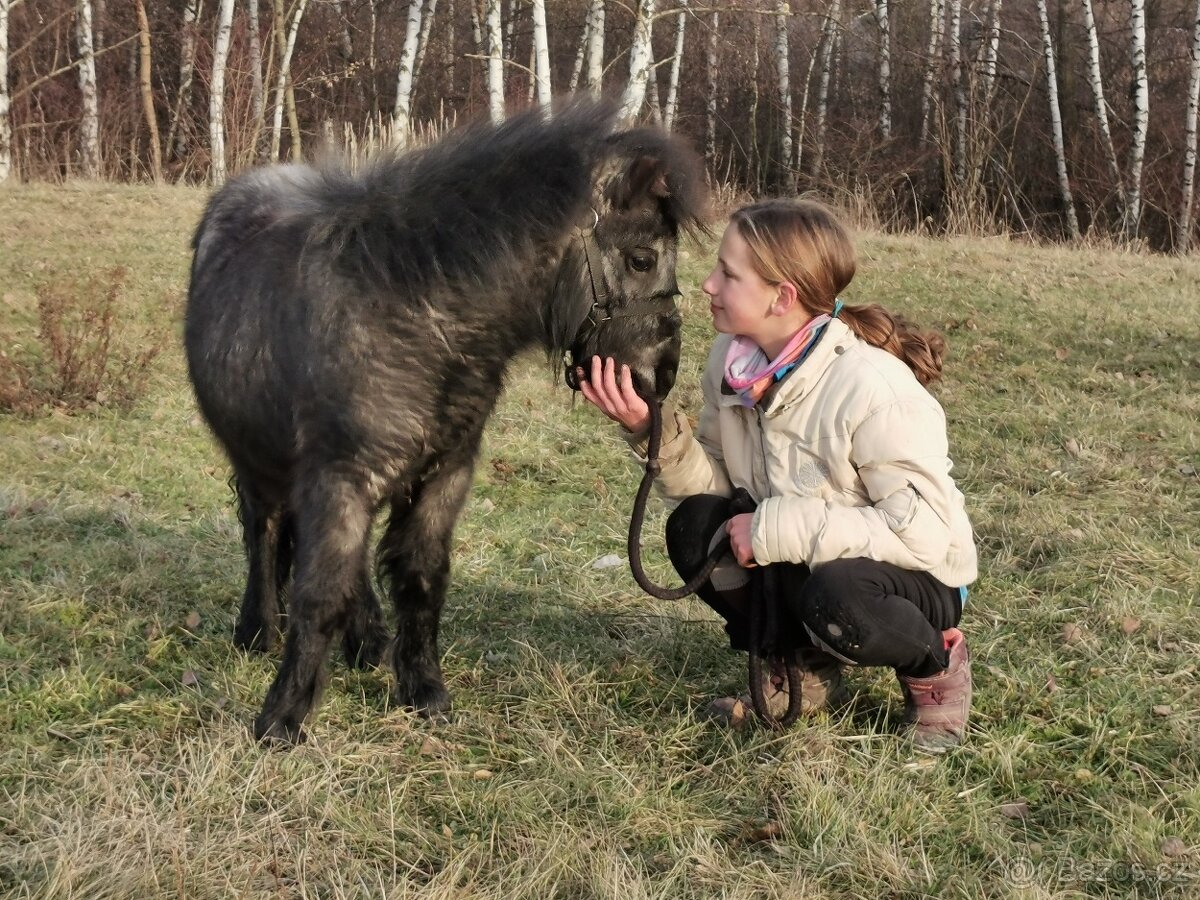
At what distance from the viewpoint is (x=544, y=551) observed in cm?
466

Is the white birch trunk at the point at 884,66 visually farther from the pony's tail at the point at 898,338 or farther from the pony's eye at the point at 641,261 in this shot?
the pony's eye at the point at 641,261

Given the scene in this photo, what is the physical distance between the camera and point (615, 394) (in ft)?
9.06

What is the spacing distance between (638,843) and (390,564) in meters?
1.22

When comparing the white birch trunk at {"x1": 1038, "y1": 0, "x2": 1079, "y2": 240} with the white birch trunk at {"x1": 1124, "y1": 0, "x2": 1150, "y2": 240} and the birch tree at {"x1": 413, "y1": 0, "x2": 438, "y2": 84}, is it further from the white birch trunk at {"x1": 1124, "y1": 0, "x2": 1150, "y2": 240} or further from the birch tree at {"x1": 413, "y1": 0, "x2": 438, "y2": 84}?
the birch tree at {"x1": 413, "y1": 0, "x2": 438, "y2": 84}

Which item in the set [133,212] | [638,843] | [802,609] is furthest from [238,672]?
[133,212]

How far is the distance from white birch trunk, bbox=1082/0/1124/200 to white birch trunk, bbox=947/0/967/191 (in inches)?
74.1

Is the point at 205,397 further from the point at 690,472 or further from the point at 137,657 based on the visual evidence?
the point at 690,472

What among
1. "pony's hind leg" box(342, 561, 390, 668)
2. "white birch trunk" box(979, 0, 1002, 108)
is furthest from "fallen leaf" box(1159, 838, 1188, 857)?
"white birch trunk" box(979, 0, 1002, 108)

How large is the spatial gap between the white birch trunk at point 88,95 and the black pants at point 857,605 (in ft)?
45.6

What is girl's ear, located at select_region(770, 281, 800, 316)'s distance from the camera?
2680mm

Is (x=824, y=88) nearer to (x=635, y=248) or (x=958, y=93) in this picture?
(x=958, y=93)

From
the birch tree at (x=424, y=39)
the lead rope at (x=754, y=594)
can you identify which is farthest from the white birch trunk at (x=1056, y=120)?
the lead rope at (x=754, y=594)

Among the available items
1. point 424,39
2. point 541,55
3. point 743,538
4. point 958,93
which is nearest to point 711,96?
point 958,93

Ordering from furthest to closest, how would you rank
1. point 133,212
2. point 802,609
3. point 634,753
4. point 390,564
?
point 133,212 < point 390,564 < point 634,753 < point 802,609
